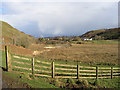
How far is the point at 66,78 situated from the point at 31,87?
9.50 feet

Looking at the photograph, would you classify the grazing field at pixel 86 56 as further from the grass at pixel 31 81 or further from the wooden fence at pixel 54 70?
the grass at pixel 31 81

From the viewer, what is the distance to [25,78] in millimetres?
7375

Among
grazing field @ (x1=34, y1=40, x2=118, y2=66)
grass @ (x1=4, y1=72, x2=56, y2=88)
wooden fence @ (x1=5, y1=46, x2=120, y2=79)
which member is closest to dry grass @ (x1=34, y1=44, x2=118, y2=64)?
grazing field @ (x1=34, y1=40, x2=118, y2=66)

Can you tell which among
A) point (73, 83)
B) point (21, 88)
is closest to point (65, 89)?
point (73, 83)

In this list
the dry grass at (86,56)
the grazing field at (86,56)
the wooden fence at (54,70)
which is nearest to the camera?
the wooden fence at (54,70)

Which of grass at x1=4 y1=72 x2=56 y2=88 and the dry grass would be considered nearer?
grass at x1=4 y1=72 x2=56 y2=88

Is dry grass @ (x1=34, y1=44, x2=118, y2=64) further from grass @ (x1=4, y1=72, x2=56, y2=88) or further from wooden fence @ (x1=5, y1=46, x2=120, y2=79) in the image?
grass @ (x1=4, y1=72, x2=56, y2=88)

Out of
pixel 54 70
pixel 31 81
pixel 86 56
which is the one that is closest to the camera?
pixel 31 81

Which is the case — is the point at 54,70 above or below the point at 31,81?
above

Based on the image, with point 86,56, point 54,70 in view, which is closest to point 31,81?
point 54,70

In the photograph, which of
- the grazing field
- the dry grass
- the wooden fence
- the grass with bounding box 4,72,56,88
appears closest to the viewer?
the grass with bounding box 4,72,56,88

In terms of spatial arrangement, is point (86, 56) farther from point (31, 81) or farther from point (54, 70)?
point (31, 81)

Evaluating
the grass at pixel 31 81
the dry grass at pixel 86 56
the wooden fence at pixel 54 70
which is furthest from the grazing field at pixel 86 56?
the grass at pixel 31 81

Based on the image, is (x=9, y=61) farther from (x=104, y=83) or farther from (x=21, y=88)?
(x=104, y=83)
